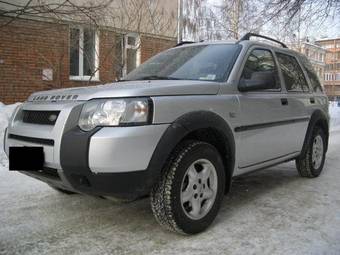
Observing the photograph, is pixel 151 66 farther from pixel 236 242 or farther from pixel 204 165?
pixel 236 242

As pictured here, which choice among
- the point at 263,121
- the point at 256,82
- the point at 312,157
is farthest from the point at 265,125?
the point at 312,157

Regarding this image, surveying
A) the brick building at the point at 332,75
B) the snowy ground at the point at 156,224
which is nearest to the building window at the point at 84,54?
the snowy ground at the point at 156,224

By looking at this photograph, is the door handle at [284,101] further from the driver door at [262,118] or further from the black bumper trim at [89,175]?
the black bumper trim at [89,175]

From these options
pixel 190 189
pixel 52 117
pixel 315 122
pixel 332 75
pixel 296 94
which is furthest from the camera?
pixel 332 75

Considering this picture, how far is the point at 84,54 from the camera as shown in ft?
39.5

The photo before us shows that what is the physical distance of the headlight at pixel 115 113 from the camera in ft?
10.8

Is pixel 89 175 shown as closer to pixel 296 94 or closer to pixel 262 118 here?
pixel 262 118

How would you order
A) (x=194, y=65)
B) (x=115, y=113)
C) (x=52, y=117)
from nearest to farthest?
(x=115, y=113) < (x=52, y=117) < (x=194, y=65)

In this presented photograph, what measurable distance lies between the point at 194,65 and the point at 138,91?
52.6 inches

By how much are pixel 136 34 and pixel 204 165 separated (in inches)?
380

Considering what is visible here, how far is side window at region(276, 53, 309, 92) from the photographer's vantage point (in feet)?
18.1

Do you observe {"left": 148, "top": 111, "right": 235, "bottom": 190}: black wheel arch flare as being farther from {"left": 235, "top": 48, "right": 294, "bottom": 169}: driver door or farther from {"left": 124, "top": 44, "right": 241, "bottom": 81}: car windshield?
{"left": 124, "top": 44, "right": 241, "bottom": 81}: car windshield

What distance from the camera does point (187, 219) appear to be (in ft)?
12.1

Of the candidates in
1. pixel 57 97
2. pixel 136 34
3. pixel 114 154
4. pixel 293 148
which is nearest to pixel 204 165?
pixel 114 154
